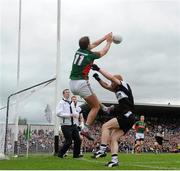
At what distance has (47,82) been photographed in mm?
16656

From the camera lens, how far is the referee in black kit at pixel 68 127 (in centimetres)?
1296

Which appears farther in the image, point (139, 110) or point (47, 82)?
point (139, 110)

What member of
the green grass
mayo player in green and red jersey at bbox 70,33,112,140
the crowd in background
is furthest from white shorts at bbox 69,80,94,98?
the crowd in background

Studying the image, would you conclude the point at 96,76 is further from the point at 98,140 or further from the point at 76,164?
the point at 98,140

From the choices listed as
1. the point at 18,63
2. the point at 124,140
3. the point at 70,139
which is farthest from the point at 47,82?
the point at 124,140

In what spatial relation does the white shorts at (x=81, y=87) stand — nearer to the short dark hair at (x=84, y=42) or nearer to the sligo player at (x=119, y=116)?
the sligo player at (x=119, y=116)

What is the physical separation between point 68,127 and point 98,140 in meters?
25.3

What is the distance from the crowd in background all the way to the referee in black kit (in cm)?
550

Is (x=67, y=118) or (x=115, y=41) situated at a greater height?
(x=115, y=41)

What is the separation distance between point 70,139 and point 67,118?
0.63 meters

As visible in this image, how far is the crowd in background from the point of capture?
67.5 ft

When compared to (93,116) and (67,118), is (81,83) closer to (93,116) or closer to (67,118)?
(93,116)

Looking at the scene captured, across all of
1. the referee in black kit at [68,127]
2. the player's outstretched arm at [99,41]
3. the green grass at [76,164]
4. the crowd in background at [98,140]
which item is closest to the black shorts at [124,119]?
the green grass at [76,164]

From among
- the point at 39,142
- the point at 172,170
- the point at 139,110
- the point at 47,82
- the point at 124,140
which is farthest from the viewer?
the point at 139,110
